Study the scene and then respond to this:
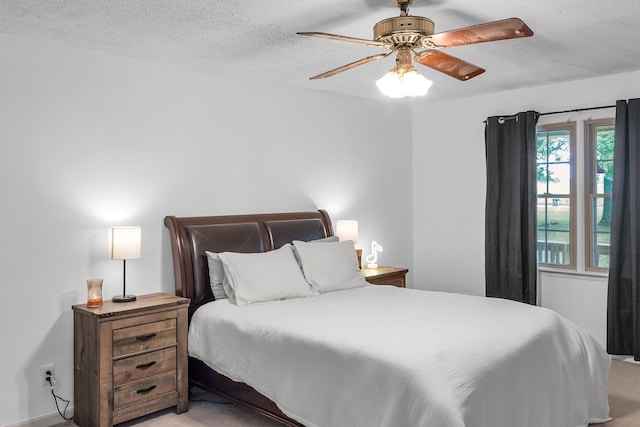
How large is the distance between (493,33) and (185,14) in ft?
5.38

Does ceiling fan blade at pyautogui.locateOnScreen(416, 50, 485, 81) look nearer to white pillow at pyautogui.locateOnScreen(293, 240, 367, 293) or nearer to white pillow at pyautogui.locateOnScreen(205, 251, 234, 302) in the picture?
white pillow at pyautogui.locateOnScreen(293, 240, 367, 293)

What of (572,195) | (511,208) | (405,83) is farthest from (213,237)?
(572,195)

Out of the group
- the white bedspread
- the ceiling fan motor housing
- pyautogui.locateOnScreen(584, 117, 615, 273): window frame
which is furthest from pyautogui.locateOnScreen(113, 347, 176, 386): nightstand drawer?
pyautogui.locateOnScreen(584, 117, 615, 273): window frame

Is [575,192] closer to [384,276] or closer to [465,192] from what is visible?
[465,192]

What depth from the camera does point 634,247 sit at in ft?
14.6

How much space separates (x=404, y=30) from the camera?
8.66 ft

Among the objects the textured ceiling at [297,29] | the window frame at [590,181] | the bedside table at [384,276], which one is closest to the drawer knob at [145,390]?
the bedside table at [384,276]

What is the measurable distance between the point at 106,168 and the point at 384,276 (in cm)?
253

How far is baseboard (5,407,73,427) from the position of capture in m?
3.30

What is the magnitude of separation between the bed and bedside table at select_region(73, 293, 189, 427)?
189mm

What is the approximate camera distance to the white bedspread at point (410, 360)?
2357 millimetres

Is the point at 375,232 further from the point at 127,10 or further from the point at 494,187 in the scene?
the point at 127,10

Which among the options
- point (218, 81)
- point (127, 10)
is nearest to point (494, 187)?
point (218, 81)

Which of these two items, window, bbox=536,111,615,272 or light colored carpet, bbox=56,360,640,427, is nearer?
light colored carpet, bbox=56,360,640,427
